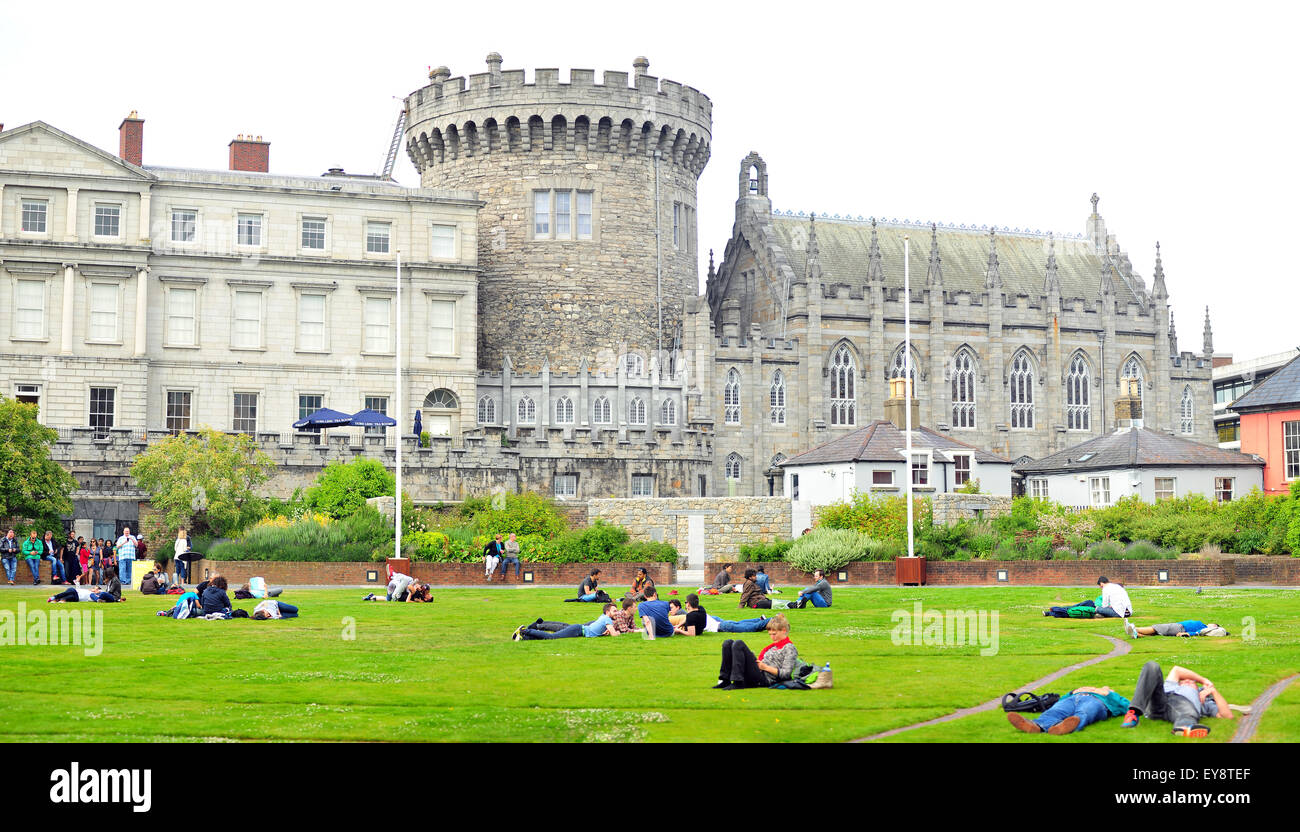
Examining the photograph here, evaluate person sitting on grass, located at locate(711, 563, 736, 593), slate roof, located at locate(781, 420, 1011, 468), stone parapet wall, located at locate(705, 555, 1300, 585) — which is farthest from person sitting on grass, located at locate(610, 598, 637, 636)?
slate roof, located at locate(781, 420, 1011, 468)

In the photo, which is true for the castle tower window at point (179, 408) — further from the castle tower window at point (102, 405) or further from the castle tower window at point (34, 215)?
the castle tower window at point (34, 215)

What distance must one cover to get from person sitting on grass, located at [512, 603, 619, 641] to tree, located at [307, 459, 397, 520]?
75.3 ft

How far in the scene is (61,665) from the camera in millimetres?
20375

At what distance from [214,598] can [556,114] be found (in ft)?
145

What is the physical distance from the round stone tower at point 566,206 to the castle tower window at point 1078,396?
1991 centimetres

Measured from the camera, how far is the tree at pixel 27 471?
144 ft

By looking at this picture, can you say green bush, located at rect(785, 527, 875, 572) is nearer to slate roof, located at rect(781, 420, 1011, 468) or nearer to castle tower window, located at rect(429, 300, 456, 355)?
slate roof, located at rect(781, 420, 1011, 468)

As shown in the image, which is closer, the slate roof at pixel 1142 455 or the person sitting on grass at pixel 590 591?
the person sitting on grass at pixel 590 591

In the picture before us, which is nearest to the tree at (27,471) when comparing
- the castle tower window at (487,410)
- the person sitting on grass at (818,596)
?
the castle tower window at (487,410)

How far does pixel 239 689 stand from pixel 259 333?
4528cm

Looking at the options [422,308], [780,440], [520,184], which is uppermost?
[520,184]

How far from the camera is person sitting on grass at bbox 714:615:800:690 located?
1873 cm
